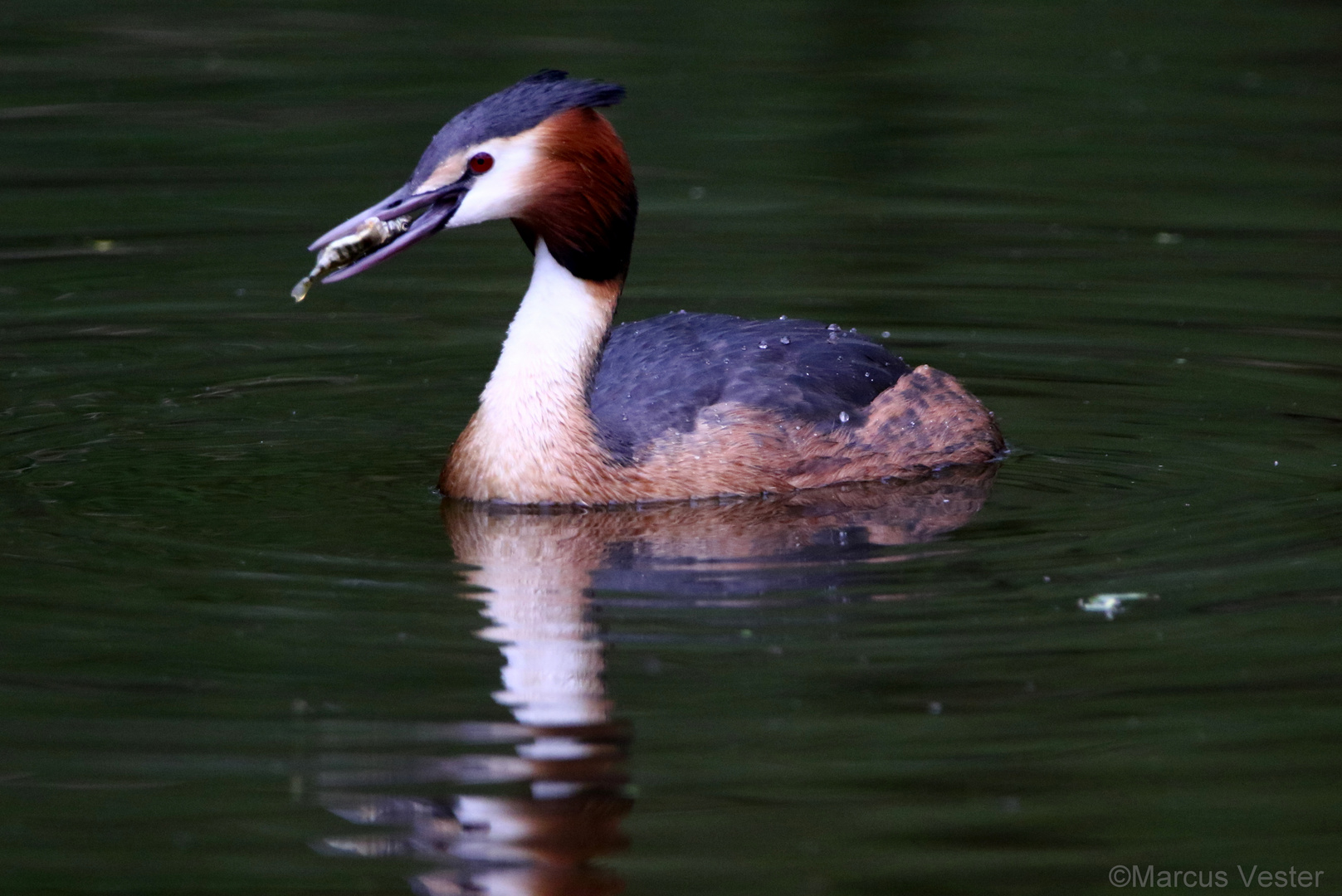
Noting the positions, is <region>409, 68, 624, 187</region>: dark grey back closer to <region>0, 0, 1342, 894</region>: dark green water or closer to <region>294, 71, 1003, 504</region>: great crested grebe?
<region>294, 71, 1003, 504</region>: great crested grebe

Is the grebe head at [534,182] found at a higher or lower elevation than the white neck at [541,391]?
higher

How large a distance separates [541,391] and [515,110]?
1.04 metres

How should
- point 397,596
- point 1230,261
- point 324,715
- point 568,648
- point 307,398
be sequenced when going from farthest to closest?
point 1230,261, point 307,398, point 397,596, point 568,648, point 324,715

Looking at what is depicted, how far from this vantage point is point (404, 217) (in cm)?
763

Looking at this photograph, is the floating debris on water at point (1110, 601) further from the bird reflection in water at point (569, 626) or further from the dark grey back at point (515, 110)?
the dark grey back at point (515, 110)

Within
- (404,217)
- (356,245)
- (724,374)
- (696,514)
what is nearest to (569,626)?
(696,514)

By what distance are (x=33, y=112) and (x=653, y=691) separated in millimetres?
9918

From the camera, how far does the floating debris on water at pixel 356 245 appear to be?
7.41m

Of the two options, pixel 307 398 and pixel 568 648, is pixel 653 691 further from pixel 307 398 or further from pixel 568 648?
pixel 307 398

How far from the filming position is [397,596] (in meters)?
6.62

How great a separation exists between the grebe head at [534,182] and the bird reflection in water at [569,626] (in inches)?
39.3

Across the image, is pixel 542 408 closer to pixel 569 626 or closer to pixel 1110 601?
pixel 569 626

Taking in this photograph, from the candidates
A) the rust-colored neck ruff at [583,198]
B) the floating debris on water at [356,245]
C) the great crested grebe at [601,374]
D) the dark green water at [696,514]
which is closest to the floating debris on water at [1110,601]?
the dark green water at [696,514]

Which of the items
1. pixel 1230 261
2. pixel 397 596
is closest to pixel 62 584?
pixel 397 596
